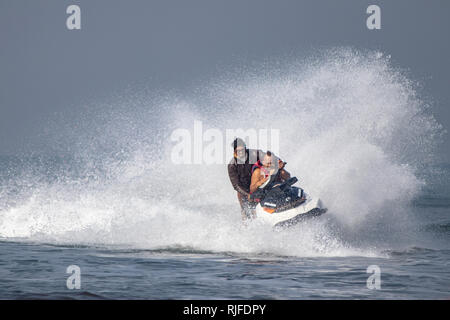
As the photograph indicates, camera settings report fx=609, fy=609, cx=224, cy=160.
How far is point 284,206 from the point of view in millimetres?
11086

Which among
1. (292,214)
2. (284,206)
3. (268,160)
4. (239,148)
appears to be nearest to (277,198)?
(284,206)

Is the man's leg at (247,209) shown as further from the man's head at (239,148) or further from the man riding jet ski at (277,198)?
the man's head at (239,148)

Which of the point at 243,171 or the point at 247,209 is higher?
the point at 243,171

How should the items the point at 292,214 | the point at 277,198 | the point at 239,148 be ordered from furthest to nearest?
the point at 239,148 → the point at 277,198 → the point at 292,214

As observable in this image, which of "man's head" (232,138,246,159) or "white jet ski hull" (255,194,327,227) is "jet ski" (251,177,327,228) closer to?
"white jet ski hull" (255,194,327,227)

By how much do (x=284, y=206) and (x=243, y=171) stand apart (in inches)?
42.5

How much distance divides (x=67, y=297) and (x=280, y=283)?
2846mm

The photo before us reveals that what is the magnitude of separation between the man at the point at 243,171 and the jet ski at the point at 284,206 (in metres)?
0.23

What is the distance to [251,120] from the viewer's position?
19625mm

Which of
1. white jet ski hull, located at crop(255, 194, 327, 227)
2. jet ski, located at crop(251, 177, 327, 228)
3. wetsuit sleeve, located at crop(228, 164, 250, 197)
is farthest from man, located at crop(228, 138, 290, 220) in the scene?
white jet ski hull, located at crop(255, 194, 327, 227)

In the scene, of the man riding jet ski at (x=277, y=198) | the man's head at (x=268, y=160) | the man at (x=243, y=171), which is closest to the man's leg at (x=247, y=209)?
the man at (x=243, y=171)

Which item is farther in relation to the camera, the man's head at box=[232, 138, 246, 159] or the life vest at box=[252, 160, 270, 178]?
the life vest at box=[252, 160, 270, 178]

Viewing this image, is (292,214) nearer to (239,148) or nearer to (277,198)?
(277,198)

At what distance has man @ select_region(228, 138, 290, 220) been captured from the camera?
11.4m
